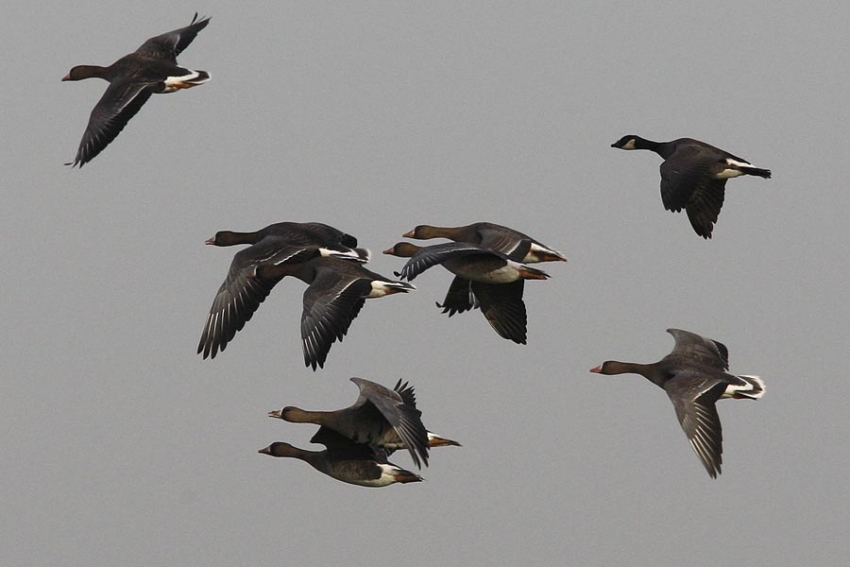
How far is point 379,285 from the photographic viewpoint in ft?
53.4

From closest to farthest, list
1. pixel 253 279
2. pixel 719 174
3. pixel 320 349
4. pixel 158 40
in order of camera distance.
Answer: pixel 320 349 → pixel 253 279 → pixel 719 174 → pixel 158 40

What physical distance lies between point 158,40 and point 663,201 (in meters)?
7.60

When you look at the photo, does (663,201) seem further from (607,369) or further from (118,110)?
(118,110)

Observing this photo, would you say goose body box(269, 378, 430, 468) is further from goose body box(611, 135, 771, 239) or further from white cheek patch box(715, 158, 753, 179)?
white cheek patch box(715, 158, 753, 179)

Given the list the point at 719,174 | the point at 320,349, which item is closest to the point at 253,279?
the point at 320,349

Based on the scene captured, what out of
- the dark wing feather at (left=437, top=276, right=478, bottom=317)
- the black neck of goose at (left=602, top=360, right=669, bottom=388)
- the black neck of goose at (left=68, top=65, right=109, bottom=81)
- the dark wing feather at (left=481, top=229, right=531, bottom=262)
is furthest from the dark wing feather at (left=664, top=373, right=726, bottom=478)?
the black neck of goose at (left=68, top=65, right=109, bottom=81)

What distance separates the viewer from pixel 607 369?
18.2 m

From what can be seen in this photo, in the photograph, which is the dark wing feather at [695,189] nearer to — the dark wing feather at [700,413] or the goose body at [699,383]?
the goose body at [699,383]

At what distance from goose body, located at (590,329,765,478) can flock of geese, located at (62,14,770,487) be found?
0.05 feet

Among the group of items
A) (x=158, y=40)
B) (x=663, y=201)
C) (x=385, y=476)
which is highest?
(x=158, y=40)

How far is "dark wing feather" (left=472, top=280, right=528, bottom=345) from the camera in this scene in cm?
1858

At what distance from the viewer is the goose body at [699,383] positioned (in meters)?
15.1

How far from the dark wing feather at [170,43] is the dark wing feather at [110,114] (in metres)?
1.00

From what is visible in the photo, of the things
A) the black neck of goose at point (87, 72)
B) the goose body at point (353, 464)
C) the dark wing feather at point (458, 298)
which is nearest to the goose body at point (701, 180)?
the dark wing feather at point (458, 298)
